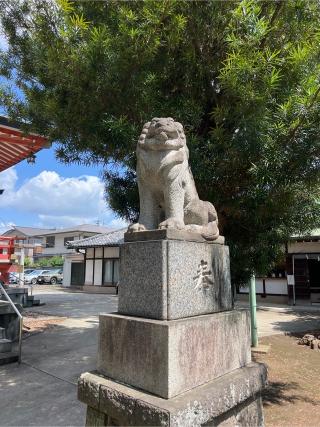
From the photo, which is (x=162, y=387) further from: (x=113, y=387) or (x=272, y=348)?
(x=272, y=348)

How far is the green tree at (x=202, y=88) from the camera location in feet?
12.7

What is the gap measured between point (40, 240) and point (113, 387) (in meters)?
55.3

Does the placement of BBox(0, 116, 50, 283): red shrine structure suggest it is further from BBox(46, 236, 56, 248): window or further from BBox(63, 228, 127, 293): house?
BBox(46, 236, 56, 248): window

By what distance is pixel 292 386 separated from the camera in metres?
5.92

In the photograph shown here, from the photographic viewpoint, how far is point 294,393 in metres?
5.58

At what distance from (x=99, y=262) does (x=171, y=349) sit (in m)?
26.2

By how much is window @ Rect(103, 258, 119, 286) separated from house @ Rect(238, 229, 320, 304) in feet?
35.1

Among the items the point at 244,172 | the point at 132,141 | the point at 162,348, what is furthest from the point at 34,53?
the point at 162,348

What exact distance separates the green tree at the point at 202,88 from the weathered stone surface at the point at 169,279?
1363 millimetres

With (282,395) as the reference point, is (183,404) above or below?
above

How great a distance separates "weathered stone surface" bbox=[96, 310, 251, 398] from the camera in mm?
2785

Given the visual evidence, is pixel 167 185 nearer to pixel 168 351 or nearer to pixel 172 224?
pixel 172 224

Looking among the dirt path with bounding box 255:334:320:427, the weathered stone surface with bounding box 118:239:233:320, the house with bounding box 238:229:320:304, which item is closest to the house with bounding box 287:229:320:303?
the house with bounding box 238:229:320:304

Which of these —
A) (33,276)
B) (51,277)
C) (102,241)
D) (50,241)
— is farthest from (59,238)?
(102,241)
